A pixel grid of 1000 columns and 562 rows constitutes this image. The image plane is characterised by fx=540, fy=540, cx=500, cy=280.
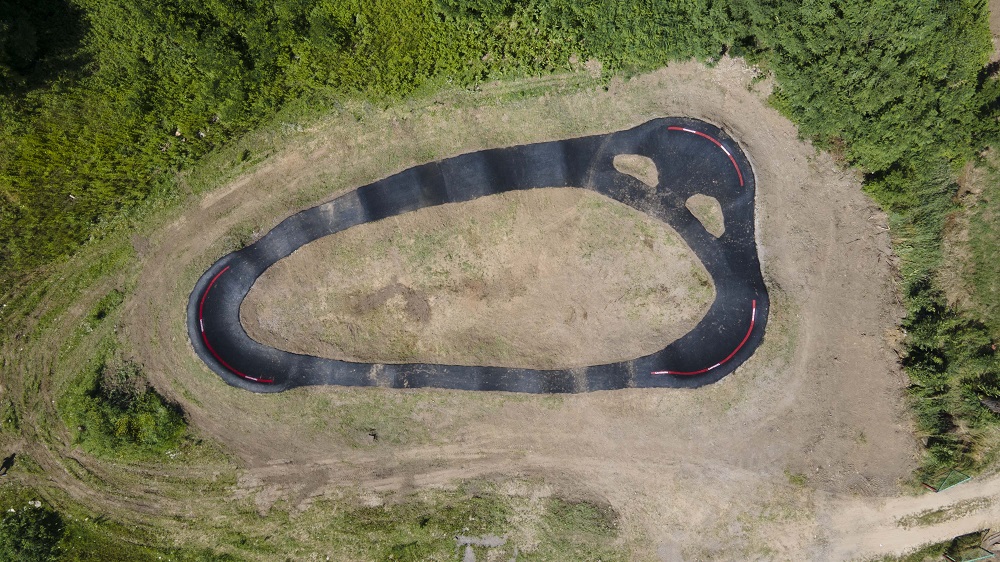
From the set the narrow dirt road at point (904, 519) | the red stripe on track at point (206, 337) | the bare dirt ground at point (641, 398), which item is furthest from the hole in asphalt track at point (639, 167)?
the red stripe on track at point (206, 337)

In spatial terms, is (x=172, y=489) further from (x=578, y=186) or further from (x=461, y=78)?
(x=578, y=186)

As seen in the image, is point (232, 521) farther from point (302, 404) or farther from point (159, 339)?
point (159, 339)

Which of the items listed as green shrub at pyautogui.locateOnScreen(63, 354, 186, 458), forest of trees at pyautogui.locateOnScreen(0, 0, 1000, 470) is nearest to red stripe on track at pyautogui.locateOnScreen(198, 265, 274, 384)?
green shrub at pyautogui.locateOnScreen(63, 354, 186, 458)

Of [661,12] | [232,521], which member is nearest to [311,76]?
[661,12]

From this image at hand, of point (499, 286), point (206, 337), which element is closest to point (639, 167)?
point (499, 286)

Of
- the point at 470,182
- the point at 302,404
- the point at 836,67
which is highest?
the point at 836,67

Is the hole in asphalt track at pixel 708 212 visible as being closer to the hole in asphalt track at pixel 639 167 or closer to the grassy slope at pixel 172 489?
the hole in asphalt track at pixel 639 167

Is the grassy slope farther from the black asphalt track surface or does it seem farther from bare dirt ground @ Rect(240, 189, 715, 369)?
bare dirt ground @ Rect(240, 189, 715, 369)
